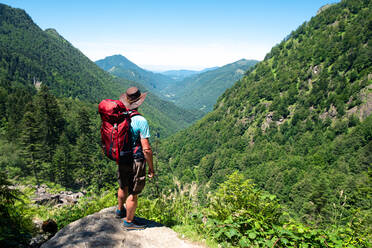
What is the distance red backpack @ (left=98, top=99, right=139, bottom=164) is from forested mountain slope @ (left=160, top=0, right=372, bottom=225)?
46147 mm

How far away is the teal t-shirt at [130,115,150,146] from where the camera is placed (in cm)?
362

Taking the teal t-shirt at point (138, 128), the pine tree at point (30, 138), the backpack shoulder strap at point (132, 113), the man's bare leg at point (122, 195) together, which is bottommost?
the pine tree at point (30, 138)

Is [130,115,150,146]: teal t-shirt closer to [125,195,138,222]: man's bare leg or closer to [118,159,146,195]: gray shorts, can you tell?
[118,159,146,195]: gray shorts

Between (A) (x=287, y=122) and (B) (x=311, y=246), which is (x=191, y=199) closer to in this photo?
(B) (x=311, y=246)

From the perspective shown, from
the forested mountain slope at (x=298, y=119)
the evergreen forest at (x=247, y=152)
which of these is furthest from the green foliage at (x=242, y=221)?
the forested mountain slope at (x=298, y=119)

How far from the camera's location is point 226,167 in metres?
80.1

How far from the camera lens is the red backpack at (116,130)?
3428 mm

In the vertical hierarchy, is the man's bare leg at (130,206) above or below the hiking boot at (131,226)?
above

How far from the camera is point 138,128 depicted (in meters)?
3.64

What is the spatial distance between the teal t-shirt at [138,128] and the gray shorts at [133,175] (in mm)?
406

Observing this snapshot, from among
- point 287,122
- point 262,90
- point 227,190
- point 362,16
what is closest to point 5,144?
point 227,190

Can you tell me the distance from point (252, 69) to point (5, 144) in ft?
465

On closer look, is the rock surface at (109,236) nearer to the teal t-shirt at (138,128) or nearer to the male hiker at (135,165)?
the male hiker at (135,165)

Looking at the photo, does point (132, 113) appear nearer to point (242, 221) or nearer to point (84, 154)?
point (242, 221)
